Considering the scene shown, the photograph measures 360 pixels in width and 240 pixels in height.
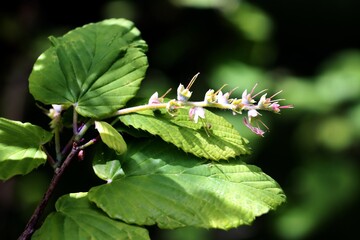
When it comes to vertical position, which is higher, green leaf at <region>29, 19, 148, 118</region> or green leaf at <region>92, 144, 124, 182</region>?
green leaf at <region>29, 19, 148, 118</region>

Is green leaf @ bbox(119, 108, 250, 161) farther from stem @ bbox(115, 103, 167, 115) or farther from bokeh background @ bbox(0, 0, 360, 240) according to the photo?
bokeh background @ bbox(0, 0, 360, 240)

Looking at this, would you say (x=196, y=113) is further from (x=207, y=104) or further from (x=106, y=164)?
(x=106, y=164)

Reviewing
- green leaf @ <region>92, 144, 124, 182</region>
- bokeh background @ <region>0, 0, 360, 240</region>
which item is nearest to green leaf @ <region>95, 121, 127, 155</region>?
green leaf @ <region>92, 144, 124, 182</region>

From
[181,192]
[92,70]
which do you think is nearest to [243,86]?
[92,70]

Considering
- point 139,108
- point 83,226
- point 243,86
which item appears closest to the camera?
point 83,226

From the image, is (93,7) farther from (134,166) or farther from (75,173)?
(134,166)

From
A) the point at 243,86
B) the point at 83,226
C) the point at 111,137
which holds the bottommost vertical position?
the point at 243,86
